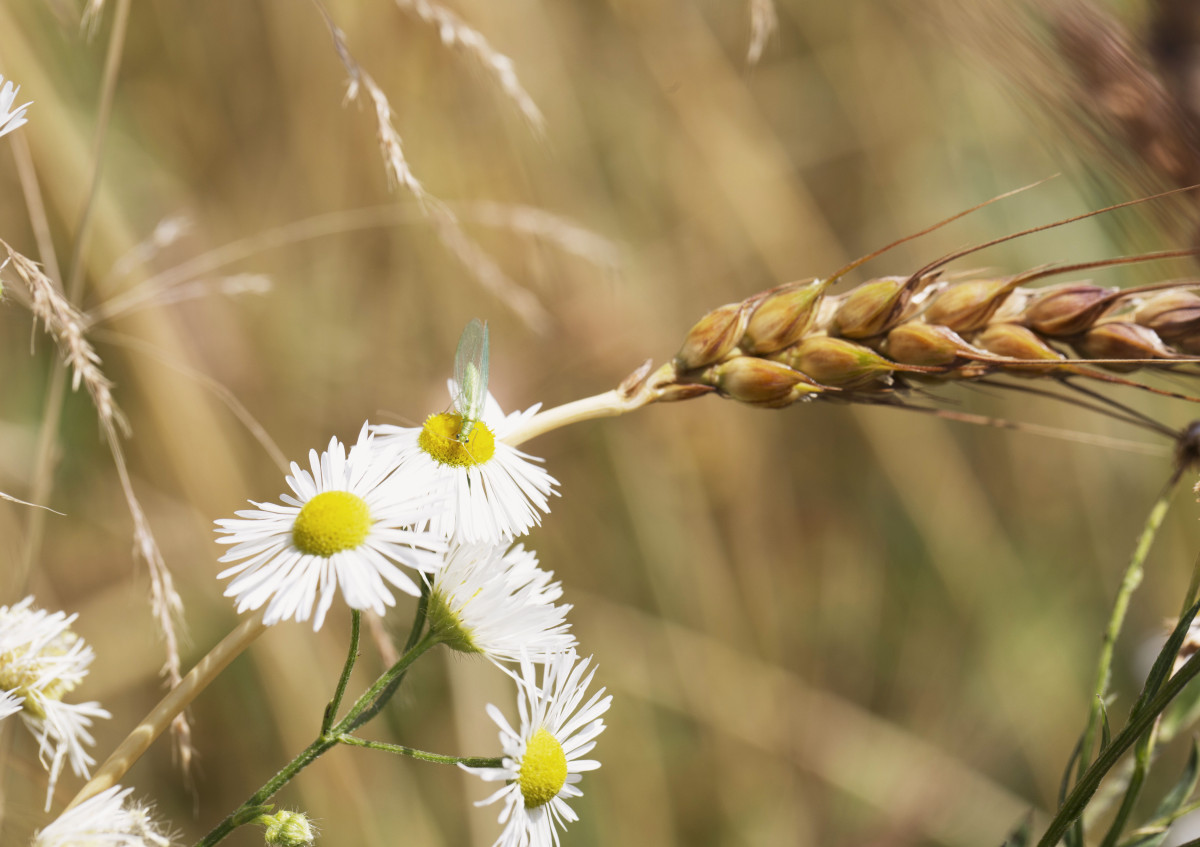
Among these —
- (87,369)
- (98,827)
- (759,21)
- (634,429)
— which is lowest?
(98,827)

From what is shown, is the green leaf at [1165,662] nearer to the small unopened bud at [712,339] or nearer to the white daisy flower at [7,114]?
the small unopened bud at [712,339]

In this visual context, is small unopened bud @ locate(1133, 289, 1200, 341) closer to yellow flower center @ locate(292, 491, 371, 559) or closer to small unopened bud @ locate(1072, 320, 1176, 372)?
small unopened bud @ locate(1072, 320, 1176, 372)

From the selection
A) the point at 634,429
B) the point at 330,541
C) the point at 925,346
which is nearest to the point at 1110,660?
the point at 925,346

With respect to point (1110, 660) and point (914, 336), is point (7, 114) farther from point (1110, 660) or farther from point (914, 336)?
point (1110, 660)

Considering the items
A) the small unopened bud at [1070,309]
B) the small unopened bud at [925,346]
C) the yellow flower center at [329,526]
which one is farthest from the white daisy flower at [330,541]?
the small unopened bud at [1070,309]

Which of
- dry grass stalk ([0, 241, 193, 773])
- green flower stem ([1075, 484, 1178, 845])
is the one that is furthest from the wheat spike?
dry grass stalk ([0, 241, 193, 773])

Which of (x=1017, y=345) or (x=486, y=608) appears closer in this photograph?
(x=486, y=608)

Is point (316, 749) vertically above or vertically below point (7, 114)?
below
